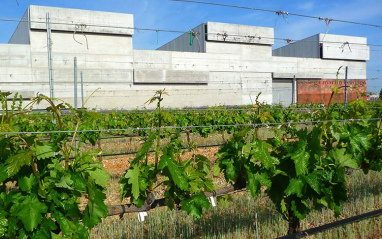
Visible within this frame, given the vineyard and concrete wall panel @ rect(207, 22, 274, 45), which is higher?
concrete wall panel @ rect(207, 22, 274, 45)

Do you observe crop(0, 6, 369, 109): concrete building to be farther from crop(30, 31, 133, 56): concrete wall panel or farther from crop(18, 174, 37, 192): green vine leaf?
crop(18, 174, 37, 192): green vine leaf

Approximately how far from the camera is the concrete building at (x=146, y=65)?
21.2m

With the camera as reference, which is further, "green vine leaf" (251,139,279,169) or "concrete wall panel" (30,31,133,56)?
"concrete wall panel" (30,31,133,56)

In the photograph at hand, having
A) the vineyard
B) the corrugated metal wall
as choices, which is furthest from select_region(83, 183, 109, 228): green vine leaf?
the corrugated metal wall

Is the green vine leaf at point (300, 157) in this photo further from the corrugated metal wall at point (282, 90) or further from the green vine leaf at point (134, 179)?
the corrugated metal wall at point (282, 90)

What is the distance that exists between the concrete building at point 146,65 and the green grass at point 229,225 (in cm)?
1575

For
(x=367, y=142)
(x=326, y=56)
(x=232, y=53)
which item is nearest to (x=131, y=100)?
(x=232, y=53)

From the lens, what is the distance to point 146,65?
80.1 feet

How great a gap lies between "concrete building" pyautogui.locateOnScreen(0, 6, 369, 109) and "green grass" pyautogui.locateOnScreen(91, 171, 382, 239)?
1575 centimetres

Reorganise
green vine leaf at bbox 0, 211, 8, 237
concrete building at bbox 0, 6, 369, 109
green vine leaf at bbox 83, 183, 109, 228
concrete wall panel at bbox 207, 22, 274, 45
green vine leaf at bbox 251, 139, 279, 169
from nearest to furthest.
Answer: green vine leaf at bbox 0, 211, 8, 237 < green vine leaf at bbox 83, 183, 109, 228 < green vine leaf at bbox 251, 139, 279, 169 < concrete building at bbox 0, 6, 369, 109 < concrete wall panel at bbox 207, 22, 274, 45

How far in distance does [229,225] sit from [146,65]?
21.6 metres

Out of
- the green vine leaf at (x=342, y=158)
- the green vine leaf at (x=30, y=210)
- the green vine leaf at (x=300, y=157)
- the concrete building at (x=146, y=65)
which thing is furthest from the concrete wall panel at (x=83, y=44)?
the green vine leaf at (x=30, y=210)

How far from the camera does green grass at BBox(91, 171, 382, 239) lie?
141 inches

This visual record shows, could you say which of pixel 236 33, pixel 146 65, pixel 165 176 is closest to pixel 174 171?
pixel 165 176
